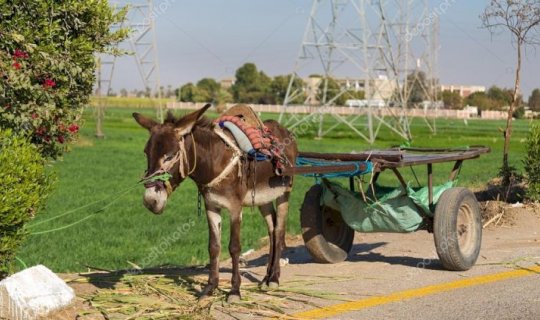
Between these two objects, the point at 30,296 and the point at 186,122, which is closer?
the point at 30,296

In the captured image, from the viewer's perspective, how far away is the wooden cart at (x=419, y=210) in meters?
9.66

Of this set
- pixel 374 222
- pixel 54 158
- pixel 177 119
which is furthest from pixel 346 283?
pixel 54 158

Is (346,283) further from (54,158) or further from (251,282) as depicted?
(54,158)

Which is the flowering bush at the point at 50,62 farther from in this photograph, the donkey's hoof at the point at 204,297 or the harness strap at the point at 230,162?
the donkey's hoof at the point at 204,297

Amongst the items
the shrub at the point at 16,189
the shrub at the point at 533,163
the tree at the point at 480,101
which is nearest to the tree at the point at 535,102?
the shrub at the point at 533,163

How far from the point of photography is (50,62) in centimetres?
786

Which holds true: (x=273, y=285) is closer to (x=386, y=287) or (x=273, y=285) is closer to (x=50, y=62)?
(x=386, y=287)

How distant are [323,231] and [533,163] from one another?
549 centimetres

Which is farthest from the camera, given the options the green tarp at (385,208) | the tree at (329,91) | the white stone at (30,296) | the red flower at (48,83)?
the tree at (329,91)

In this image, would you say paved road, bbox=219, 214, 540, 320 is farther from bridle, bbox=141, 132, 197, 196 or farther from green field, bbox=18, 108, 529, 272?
green field, bbox=18, 108, 529, 272

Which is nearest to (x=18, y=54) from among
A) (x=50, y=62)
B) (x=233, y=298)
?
(x=50, y=62)

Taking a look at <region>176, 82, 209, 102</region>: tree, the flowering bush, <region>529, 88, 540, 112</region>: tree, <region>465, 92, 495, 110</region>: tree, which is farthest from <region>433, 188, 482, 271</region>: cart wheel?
<region>176, 82, 209, 102</region>: tree

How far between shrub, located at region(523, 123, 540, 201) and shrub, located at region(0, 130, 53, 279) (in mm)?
9688

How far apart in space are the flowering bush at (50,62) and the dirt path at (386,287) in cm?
174
